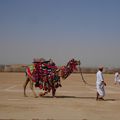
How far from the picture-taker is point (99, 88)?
1914cm

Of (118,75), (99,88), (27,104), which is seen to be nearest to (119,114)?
(27,104)

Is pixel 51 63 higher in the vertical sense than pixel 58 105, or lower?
higher

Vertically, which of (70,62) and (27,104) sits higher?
(70,62)

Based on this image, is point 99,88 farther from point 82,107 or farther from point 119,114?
point 119,114

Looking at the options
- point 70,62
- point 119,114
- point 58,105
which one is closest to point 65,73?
point 70,62

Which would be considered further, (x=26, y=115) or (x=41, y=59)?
(x=41, y=59)

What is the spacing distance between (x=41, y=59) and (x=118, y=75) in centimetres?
2010

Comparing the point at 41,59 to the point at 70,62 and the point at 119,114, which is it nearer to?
the point at 70,62

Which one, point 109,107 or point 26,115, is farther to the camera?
point 109,107

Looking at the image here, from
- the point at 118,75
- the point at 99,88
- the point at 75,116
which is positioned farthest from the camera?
the point at 118,75

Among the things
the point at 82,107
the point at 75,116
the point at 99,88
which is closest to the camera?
the point at 75,116

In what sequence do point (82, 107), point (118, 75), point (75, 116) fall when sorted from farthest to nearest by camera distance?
point (118, 75), point (82, 107), point (75, 116)

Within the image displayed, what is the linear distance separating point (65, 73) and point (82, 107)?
4.62 m

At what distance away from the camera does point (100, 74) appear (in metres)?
19.2
